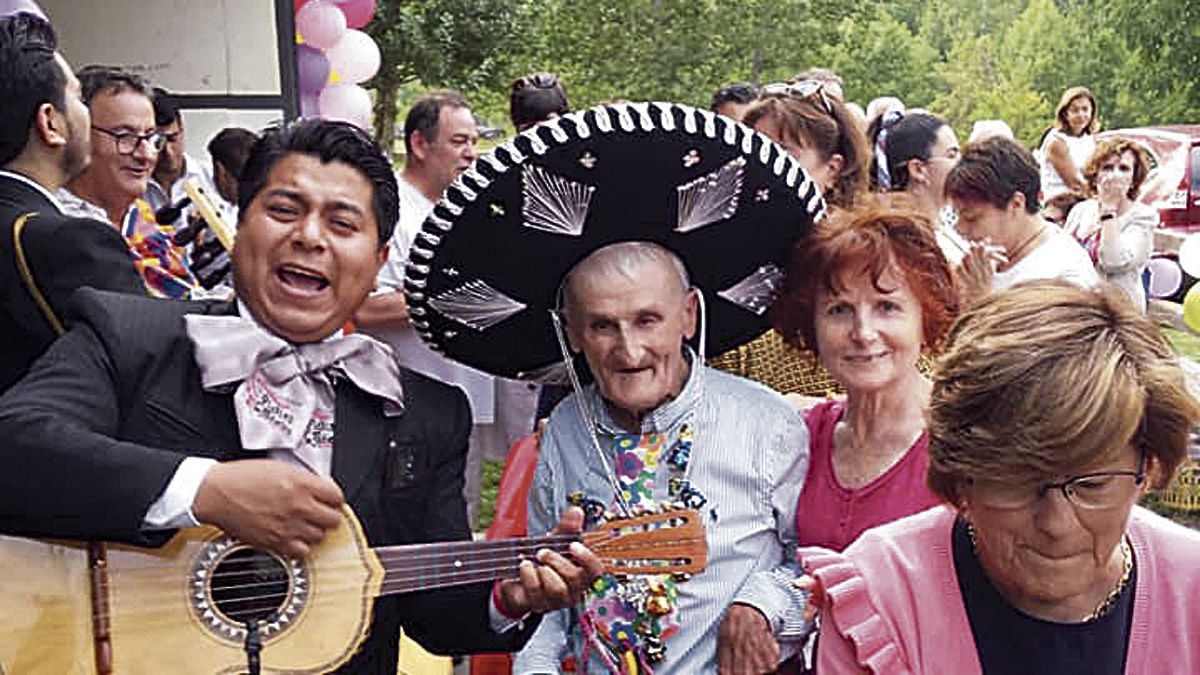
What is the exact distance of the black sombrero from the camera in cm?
233

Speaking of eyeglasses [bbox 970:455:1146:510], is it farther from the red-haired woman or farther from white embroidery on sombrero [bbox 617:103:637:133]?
white embroidery on sombrero [bbox 617:103:637:133]

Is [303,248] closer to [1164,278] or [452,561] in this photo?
[452,561]

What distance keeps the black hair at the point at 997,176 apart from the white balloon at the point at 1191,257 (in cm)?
513

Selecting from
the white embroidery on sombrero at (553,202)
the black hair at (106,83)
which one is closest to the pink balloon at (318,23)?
the black hair at (106,83)

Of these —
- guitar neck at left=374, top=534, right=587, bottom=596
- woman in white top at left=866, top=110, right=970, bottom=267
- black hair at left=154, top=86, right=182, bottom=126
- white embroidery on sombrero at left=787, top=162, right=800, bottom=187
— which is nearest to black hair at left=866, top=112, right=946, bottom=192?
woman in white top at left=866, top=110, right=970, bottom=267

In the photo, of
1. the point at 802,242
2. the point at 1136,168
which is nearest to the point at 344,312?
the point at 802,242

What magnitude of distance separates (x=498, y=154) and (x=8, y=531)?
1001 millimetres

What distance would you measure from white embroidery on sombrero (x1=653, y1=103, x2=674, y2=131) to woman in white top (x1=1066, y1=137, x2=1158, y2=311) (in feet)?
17.4

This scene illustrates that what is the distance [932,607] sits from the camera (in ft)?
6.14

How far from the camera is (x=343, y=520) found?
211 centimetres

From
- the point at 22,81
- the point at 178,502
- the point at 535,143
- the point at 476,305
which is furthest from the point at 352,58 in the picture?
the point at 178,502

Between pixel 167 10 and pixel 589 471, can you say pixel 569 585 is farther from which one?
pixel 167 10

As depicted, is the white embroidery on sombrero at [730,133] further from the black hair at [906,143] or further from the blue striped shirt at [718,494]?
the black hair at [906,143]

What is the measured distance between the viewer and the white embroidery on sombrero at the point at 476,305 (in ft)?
8.73
